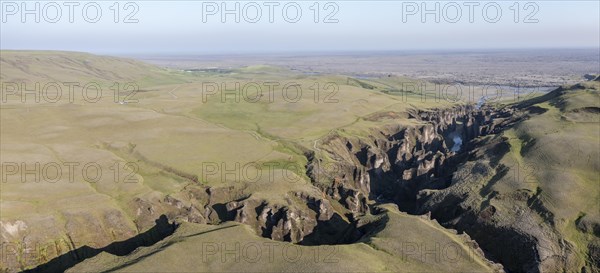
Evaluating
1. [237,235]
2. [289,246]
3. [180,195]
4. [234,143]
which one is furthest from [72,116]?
[289,246]

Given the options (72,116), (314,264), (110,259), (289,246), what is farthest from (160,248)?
(72,116)

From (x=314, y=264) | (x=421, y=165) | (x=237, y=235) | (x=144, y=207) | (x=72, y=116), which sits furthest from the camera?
(x=72, y=116)

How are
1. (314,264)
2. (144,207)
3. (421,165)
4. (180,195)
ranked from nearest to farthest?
(314,264)
(144,207)
(180,195)
(421,165)

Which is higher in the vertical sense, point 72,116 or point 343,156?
point 72,116

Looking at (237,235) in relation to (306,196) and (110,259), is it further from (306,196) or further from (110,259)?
(306,196)

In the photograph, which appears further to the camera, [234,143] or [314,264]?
[234,143]

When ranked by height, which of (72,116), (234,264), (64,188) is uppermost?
(72,116)

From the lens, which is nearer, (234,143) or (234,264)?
(234,264)

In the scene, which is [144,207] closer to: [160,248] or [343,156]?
[160,248]

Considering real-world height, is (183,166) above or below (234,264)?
above
